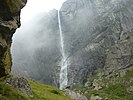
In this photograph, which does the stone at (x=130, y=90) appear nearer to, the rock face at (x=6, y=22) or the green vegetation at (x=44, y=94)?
the green vegetation at (x=44, y=94)

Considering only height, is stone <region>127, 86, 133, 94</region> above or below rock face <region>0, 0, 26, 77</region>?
below

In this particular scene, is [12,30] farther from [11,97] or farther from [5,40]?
[11,97]

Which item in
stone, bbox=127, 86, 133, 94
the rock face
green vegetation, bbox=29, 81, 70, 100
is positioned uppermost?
the rock face

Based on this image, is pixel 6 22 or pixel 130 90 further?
pixel 130 90

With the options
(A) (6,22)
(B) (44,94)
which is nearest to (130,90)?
(B) (44,94)

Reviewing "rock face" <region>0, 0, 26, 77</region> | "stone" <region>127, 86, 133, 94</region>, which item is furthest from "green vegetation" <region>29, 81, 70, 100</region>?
"stone" <region>127, 86, 133, 94</region>

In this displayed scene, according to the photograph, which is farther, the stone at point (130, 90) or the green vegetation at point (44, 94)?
the stone at point (130, 90)

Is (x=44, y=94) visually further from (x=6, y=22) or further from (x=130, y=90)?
(x=130, y=90)

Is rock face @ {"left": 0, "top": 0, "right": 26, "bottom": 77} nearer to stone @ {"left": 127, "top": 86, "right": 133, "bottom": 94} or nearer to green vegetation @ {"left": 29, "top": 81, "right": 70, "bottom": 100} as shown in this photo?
green vegetation @ {"left": 29, "top": 81, "right": 70, "bottom": 100}

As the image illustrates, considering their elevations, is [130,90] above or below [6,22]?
below

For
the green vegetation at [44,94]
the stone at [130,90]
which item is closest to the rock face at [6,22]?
the green vegetation at [44,94]

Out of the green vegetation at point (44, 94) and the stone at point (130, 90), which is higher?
the green vegetation at point (44, 94)

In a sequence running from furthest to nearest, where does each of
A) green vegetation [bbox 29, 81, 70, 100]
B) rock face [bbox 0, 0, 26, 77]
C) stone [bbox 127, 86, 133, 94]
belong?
stone [bbox 127, 86, 133, 94], green vegetation [bbox 29, 81, 70, 100], rock face [bbox 0, 0, 26, 77]

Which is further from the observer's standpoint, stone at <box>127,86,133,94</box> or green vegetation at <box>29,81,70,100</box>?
stone at <box>127,86,133,94</box>
